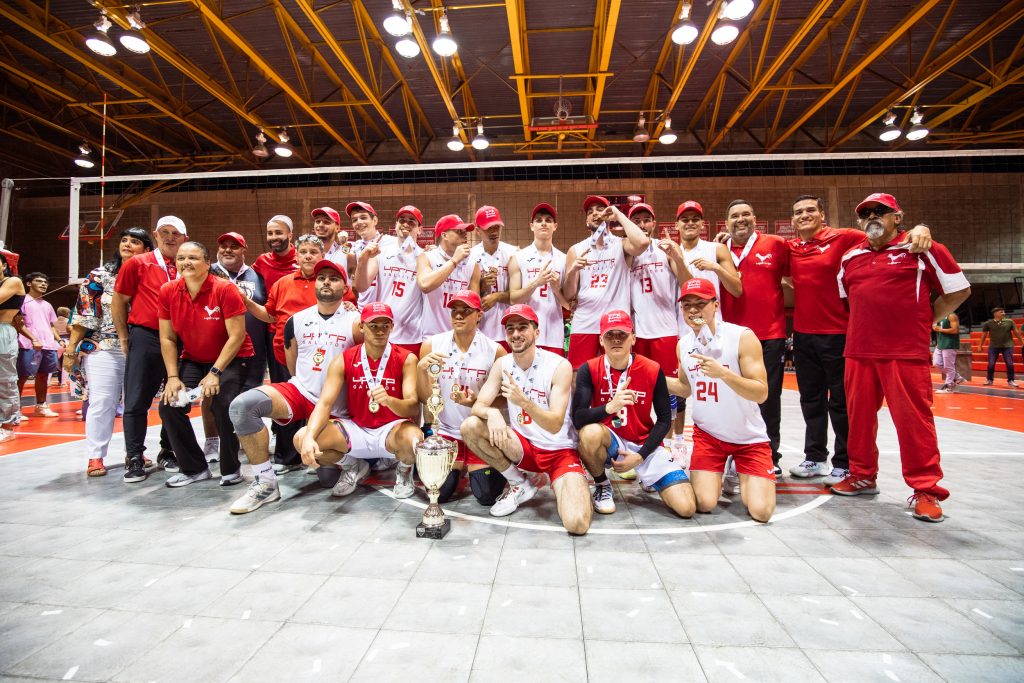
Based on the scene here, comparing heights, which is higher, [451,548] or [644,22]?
[644,22]

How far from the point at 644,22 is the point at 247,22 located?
9104mm

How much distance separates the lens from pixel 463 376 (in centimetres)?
358

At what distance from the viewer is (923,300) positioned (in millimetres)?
3275

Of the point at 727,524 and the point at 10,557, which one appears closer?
the point at 10,557

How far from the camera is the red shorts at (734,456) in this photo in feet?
10.7

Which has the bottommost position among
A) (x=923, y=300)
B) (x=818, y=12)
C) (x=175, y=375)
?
(x=175, y=375)

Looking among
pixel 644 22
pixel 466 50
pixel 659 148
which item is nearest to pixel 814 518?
pixel 644 22

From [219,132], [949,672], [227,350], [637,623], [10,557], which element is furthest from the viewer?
[219,132]

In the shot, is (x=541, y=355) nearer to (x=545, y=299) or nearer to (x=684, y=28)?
(x=545, y=299)

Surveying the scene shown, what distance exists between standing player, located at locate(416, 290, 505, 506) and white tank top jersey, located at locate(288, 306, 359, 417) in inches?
28.1

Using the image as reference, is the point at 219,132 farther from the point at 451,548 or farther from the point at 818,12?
the point at 451,548

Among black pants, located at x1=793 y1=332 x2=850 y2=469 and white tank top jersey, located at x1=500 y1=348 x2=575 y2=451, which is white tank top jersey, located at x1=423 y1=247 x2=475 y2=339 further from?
black pants, located at x1=793 y1=332 x2=850 y2=469

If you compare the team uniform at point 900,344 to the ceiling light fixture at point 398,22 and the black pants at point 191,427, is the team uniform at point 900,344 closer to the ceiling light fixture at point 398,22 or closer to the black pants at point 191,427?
the black pants at point 191,427

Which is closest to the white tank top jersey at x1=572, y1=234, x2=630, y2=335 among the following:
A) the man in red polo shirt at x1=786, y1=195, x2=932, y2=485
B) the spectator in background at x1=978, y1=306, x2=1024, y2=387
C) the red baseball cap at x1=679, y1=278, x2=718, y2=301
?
the red baseball cap at x1=679, y1=278, x2=718, y2=301
